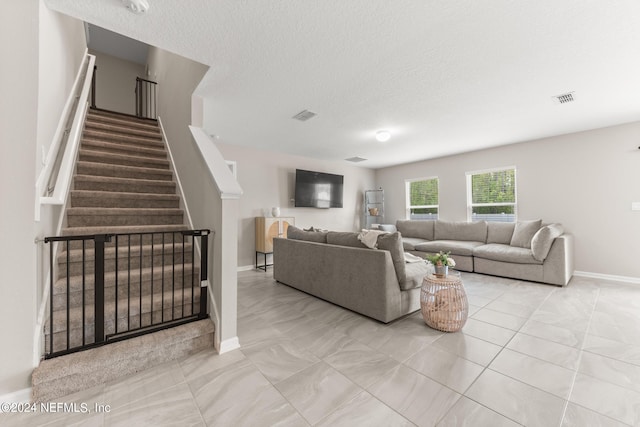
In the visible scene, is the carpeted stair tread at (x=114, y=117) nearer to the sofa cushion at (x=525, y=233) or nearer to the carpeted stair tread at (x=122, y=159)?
the carpeted stair tread at (x=122, y=159)

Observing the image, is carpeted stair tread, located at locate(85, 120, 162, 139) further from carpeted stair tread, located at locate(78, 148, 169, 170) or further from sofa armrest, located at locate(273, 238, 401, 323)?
sofa armrest, located at locate(273, 238, 401, 323)

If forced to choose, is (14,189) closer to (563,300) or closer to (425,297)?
(425,297)

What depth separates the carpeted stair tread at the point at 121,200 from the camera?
2.64 meters

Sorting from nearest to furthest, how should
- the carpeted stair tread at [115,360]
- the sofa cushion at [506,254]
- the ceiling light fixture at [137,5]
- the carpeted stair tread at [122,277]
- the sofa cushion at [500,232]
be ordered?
the carpeted stair tread at [115,360], the ceiling light fixture at [137,5], the carpeted stair tread at [122,277], the sofa cushion at [506,254], the sofa cushion at [500,232]

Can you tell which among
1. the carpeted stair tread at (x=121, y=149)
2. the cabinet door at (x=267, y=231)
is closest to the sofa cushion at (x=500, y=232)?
the cabinet door at (x=267, y=231)

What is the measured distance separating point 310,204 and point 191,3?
176 inches

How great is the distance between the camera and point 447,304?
7.56 ft

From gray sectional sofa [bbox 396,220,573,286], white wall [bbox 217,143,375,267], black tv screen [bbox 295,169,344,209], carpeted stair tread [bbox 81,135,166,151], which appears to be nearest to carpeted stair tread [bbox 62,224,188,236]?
carpeted stair tread [bbox 81,135,166,151]

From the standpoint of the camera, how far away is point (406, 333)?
2322 millimetres

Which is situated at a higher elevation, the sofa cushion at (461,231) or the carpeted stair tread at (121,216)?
the carpeted stair tread at (121,216)

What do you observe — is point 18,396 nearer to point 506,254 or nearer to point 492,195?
point 506,254

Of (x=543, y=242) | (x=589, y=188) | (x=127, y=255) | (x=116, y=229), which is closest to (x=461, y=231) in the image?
(x=543, y=242)

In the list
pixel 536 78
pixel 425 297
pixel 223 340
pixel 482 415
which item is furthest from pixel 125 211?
pixel 536 78

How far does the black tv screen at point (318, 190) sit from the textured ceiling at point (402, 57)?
196 centimetres
